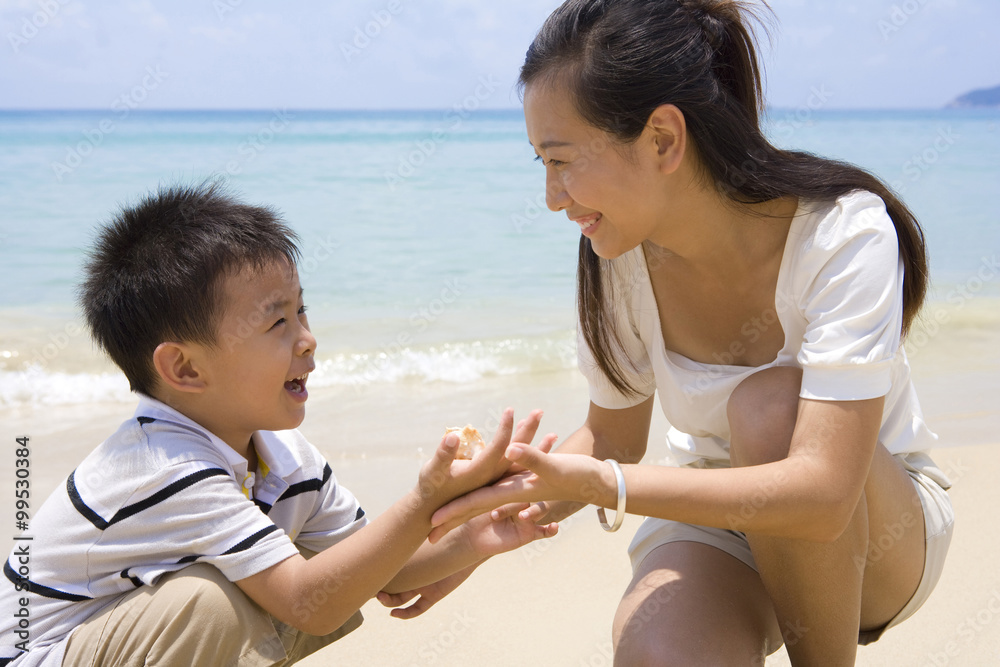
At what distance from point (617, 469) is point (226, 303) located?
953mm

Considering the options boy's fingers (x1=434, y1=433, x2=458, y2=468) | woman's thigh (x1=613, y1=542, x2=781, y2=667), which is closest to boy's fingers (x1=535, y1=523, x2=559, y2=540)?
woman's thigh (x1=613, y1=542, x2=781, y2=667)

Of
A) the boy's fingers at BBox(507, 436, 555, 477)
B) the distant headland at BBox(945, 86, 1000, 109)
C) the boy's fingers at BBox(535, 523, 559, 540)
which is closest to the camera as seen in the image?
the boy's fingers at BBox(507, 436, 555, 477)

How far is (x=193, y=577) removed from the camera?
5.97 ft

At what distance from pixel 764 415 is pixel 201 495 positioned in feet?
3.89

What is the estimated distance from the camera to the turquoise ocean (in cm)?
598

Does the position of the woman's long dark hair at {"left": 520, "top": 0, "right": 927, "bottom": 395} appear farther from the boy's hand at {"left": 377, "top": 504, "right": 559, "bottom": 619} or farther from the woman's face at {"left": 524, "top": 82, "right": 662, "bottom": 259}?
the boy's hand at {"left": 377, "top": 504, "right": 559, "bottom": 619}

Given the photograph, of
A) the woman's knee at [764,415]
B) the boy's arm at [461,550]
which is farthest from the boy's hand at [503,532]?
the woman's knee at [764,415]

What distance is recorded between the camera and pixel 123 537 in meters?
1.83

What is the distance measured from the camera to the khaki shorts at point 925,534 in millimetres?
2098

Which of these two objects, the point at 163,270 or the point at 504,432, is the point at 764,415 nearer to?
the point at 504,432

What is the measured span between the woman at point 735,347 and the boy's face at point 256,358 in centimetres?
49

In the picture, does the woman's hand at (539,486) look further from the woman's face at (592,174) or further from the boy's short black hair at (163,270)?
the boy's short black hair at (163,270)

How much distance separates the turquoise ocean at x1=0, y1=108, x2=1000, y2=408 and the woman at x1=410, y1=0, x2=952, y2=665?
0.54m

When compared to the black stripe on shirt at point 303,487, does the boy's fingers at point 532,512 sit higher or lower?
lower
